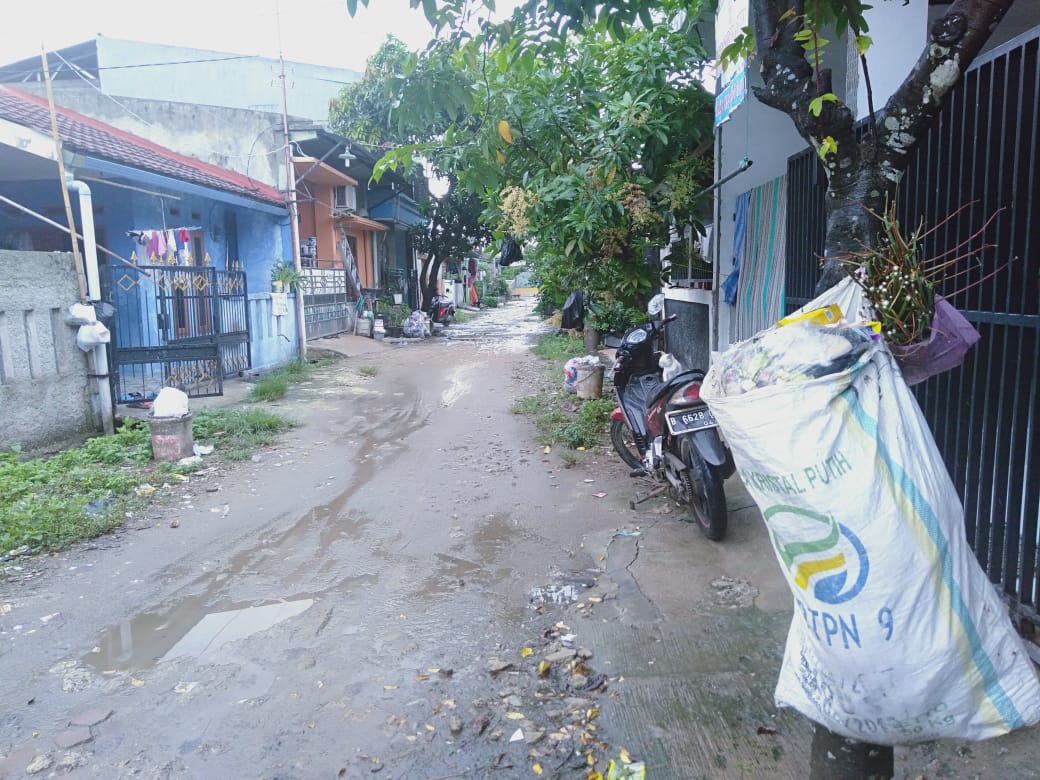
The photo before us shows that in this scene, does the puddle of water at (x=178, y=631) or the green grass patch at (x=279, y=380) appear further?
the green grass patch at (x=279, y=380)

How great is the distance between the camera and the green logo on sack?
5.34ft

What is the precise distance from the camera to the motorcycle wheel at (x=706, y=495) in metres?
4.34

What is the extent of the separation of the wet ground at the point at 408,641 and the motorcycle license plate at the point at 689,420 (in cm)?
67

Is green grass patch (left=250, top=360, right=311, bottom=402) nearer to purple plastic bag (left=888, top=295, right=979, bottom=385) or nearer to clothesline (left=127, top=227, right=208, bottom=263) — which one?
clothesline (left=127, top=227, right=208, bottom=263)

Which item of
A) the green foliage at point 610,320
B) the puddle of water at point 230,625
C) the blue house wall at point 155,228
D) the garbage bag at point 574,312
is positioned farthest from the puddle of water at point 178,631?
the green foliage at point 610,320

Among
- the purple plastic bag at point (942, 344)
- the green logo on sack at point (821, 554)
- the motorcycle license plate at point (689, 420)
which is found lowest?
the motorcycle license plate at point (689, 420)

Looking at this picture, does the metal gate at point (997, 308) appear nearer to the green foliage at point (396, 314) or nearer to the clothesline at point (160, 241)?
the clothesline at point (160, 241)

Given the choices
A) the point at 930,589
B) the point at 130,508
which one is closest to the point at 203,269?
the point at 130,508

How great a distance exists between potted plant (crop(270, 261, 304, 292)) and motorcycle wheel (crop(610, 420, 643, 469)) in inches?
353

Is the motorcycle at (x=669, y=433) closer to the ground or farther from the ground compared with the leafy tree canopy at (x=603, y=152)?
closer to the ground

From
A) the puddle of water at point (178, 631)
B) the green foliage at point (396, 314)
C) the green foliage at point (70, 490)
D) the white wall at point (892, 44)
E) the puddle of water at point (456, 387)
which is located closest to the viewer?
the puddle of water at point (178, 631)

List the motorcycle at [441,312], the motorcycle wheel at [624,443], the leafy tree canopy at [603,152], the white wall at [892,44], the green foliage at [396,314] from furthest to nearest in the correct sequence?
the motorcycle at [441,312], the green foliage at [396,314], the leafy tree canopy at [603,152], the motorcycle wheel at [624,443], the white wall at [892,44]

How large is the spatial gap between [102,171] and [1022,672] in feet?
32.6

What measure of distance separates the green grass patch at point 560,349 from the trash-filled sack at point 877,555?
12267mm
